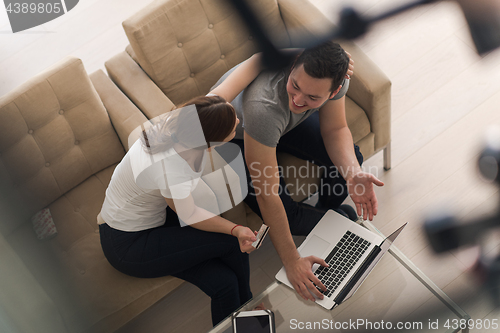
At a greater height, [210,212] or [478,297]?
[210,212]

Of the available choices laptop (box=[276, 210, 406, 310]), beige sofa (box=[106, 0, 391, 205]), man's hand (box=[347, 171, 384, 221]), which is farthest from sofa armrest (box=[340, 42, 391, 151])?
laptop (box=[276, 210, 406, 310])

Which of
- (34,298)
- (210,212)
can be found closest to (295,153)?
(210,212)

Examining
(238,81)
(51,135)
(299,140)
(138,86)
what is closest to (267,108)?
(238,81)

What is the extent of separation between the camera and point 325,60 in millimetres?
905

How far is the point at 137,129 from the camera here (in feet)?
4.00

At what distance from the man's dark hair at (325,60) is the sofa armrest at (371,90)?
1.09ft

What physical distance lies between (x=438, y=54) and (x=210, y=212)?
52.7 inches

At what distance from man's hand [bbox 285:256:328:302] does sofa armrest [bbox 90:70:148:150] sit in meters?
0.62

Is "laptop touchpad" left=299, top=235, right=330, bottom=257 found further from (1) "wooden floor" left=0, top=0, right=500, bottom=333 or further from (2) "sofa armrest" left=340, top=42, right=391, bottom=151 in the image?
(2) "sofa armrest" left=340, top=42, right=391, bottom=151

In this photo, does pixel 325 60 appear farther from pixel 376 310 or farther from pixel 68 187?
pixel 68 187

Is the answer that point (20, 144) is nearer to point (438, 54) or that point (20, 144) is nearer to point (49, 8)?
point (49, 8)

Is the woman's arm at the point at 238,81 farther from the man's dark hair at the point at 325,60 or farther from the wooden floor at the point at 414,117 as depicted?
the wooden floor at the point at 414,117

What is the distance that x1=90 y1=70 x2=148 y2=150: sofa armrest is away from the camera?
1247 millimetres

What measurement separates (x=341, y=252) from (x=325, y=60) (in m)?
0.50
